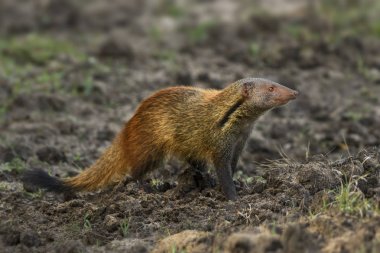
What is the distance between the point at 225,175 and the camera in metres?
6.49

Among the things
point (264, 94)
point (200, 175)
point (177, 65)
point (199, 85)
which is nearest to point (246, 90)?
point (264, 94)

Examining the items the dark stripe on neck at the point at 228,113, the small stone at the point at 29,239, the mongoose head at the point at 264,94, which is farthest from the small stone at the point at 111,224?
the mongoose head at the point at 264,94

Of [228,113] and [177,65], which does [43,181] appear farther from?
[177,65]

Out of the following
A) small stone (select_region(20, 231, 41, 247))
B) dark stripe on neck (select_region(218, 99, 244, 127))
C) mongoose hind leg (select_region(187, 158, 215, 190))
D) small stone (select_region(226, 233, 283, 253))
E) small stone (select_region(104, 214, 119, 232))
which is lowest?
mongoose hind leg (select_region(187, 158, 215, 190))

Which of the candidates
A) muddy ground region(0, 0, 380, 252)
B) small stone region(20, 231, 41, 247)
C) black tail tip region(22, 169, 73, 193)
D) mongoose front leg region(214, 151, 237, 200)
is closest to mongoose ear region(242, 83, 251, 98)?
mongoose front leg region(214, 151, 237, 200)

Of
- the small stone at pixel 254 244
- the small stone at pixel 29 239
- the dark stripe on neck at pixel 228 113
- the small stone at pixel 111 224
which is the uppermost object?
the dark stripe on neck at pixel 228 113

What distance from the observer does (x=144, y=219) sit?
604 cm

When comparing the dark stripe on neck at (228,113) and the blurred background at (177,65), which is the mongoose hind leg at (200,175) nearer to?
the dark stripe on neck at (228,113)

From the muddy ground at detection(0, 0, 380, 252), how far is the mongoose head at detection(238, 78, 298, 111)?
487mm

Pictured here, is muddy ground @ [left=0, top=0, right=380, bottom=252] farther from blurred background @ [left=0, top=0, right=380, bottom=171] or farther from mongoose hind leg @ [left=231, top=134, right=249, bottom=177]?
mongoose hind leg @ [left=231, top=134, right=249, bottom=177]

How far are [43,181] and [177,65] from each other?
4897 millimetres

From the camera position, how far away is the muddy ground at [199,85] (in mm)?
5539

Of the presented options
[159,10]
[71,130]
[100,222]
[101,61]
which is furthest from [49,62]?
[100,222]

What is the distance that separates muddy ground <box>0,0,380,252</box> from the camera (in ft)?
18.2
